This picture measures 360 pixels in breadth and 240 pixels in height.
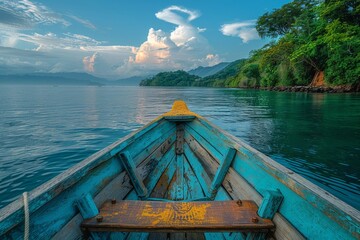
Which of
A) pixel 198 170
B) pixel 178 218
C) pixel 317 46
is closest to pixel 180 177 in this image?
pixel 198 170

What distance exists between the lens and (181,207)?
206 centimetres

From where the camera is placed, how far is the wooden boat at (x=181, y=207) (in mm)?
1374

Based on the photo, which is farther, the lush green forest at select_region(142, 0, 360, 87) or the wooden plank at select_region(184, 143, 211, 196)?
the lush green forest at select_region(142, 0, 360, 87)

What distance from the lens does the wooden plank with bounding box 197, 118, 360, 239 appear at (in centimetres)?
125

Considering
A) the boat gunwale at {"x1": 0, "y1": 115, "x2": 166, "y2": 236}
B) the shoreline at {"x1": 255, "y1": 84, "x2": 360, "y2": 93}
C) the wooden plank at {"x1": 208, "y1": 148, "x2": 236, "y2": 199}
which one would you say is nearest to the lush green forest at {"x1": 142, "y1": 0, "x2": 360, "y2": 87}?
the shoreline at {"x1": 255, "y1": 84, "x2": 360, "y2": 93}

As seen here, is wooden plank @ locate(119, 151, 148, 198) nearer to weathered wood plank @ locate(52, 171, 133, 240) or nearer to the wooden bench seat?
weathered wood plank @ locate(52, 171, 133, 240)

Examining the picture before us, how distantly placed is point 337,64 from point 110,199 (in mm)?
34554

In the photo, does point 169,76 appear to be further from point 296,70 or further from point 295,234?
point 295,234

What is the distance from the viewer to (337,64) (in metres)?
28.4

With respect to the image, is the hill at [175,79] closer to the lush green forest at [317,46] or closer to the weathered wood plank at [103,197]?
the lush green forest at [317,46]

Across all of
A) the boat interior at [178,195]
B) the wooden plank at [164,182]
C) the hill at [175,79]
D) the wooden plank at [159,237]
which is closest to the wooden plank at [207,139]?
the boat interior at [178,195]

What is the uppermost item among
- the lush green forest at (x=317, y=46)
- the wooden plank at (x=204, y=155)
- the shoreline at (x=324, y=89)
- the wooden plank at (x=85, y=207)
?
the lush green forest at (x=317, y=46)

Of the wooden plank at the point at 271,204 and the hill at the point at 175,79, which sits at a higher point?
the hill at the point at 175,79

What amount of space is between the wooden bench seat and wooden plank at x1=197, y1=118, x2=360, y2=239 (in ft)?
0.87
